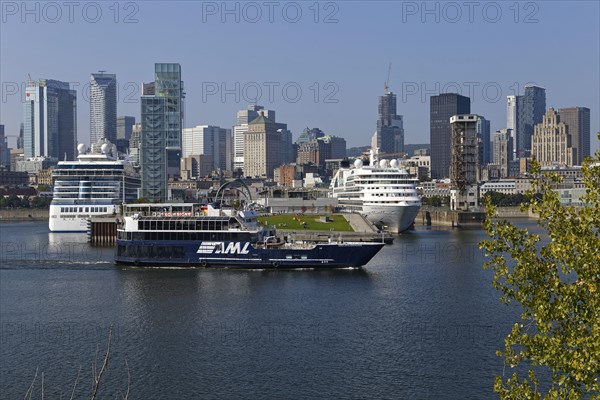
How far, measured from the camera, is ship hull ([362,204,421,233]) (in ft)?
351

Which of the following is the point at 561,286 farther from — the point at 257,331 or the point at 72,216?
the point at 72,216

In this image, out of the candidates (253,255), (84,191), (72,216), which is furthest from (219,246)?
(84,191)

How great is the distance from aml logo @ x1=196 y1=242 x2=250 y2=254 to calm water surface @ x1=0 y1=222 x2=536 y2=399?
1.81 meters

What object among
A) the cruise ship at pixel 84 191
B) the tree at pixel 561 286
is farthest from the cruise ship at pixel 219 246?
the cruise ship at pixel 84 191

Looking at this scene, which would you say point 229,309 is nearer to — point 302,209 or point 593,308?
point 593,308

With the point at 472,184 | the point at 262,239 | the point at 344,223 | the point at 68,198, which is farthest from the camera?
the point at 472,184

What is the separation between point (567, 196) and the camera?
197m

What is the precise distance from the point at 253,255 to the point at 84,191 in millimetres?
66217

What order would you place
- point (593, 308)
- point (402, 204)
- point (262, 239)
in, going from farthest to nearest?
point (402, 204), point (262, 239), point (593, 308)

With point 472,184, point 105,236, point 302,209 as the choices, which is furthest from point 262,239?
point 472,184

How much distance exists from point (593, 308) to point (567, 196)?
19368cm

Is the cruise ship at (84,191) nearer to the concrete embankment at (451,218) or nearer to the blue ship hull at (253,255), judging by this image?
the blue ship hull at (253,255)

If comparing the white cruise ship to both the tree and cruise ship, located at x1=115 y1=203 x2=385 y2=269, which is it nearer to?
cruise ship, located at x1=115 y1=203 x2=385 y2=269

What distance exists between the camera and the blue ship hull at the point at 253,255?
195ft
